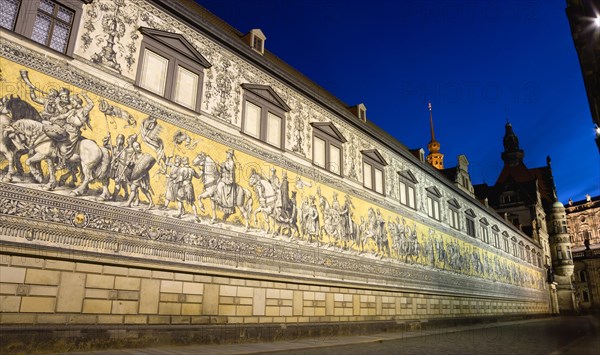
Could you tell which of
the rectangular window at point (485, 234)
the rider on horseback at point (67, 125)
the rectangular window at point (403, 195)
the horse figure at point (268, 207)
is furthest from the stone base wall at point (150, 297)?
the rectangular window at point (485, 234)

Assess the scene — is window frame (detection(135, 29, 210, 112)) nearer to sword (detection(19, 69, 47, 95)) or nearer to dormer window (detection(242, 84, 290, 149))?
dormer window (detection(242, 84, 290, 149))

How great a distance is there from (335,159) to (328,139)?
84 centimetres

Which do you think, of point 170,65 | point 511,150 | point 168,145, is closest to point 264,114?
point 170,65

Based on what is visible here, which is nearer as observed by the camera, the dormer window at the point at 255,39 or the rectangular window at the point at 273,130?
the rectangular window at the point at 273,130

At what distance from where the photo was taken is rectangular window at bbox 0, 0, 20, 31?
7672mm

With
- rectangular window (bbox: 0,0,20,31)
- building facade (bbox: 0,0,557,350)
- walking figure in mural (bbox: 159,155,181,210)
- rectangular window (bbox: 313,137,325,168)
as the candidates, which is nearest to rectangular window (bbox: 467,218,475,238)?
building facade (bbox: 0,0,557,350)

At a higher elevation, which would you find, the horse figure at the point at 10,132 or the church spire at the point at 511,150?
the church spire at the point at 511,150

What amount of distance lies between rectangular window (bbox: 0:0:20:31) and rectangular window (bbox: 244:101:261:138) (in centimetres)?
598

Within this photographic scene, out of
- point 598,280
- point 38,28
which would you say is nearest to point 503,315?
point 38,28

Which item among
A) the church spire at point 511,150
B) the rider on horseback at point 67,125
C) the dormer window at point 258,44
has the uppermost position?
the church spire at point 511,150

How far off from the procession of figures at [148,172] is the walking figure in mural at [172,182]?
0.08 feet

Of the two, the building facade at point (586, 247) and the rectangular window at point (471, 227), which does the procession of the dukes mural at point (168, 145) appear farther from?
the building facade at point (586, 247)

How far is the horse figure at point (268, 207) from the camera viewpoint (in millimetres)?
11838

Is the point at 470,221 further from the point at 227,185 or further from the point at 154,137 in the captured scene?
the point at 154,137
